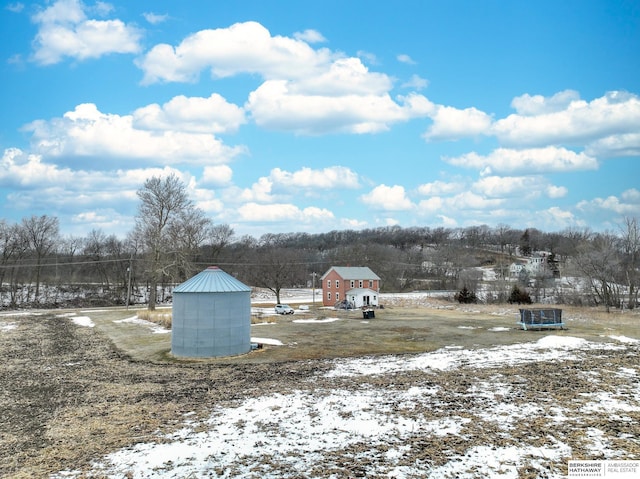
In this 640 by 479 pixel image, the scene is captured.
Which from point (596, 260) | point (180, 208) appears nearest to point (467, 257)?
point (596, 260)

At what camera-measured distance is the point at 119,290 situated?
8012 cm

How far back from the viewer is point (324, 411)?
12.7 m

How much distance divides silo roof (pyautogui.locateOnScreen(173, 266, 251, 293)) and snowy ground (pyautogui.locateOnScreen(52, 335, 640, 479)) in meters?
7.73

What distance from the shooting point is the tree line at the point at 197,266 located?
5456 cm

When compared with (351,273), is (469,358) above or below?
below

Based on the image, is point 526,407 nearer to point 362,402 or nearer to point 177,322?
point 362,402

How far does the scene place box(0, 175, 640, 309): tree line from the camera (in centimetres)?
5456

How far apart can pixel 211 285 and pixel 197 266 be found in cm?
6448

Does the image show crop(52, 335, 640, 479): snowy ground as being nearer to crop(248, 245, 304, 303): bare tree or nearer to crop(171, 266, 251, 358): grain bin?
crop(171, 266, 251, 358): grain bin

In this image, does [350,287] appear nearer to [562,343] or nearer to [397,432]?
[562,343]

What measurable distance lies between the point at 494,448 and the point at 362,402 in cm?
460

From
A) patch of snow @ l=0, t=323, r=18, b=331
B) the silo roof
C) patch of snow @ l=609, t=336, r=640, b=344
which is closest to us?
the silo roof

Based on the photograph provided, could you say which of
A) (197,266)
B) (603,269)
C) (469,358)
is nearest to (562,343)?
(469,358)

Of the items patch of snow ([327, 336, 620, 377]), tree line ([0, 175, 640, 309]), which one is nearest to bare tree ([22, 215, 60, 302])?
tree line ([0, 175, 640, 309])
